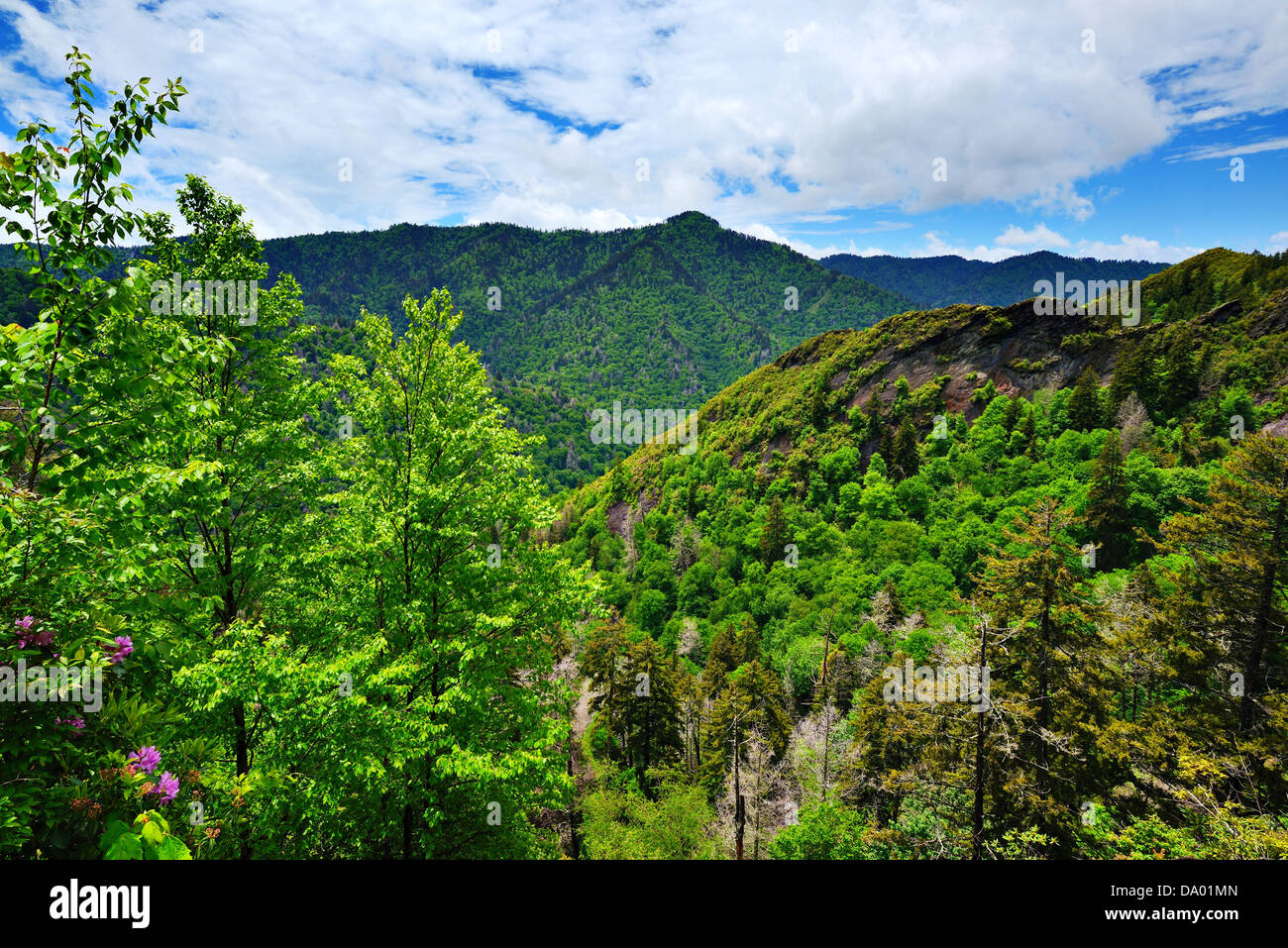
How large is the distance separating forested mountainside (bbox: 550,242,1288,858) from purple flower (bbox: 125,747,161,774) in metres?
17.0

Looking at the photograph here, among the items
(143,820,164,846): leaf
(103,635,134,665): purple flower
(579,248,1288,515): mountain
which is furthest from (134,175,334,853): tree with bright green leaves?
(579,248,1288,515): mountain

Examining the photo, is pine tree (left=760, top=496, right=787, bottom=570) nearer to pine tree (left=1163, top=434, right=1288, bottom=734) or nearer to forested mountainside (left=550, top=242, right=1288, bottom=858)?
forested mountainside (left=550, top=242, right=1288, bottom=858)

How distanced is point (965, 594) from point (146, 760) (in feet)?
183

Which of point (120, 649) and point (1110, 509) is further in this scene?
point (1110, 509)

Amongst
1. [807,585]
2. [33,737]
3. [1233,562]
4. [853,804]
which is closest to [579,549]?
[807,585]

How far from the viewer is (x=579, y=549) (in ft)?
286

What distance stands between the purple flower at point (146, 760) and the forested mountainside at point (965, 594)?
1697 cm

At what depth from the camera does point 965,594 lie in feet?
157

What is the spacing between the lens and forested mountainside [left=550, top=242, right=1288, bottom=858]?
15.6 m

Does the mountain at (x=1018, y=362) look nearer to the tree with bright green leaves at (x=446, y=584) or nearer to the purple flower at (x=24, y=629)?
the tree with bright green leaves at (x=446, y=584)
